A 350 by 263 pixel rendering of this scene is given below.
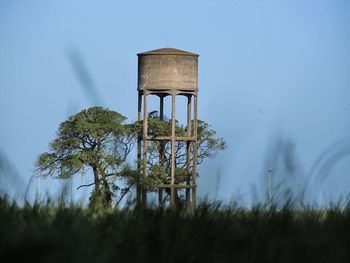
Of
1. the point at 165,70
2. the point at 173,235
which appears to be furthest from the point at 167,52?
the point at 173,235

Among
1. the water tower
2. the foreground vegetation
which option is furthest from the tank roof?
the foreground vegetation

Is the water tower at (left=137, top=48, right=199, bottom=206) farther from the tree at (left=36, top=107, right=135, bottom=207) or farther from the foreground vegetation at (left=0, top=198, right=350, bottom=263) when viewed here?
the foreground vegetation at (left=0, top=198, right=350, bottom=263)

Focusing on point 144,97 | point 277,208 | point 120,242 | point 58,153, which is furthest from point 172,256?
point 58,153

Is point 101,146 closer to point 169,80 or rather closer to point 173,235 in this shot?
point 169,80

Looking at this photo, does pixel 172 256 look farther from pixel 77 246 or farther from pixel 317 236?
pixel 317 236

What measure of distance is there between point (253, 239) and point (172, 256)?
2.76ft

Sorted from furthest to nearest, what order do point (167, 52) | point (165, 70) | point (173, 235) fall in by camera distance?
point (167, 52) → point (165, 70) → point (173, 235)

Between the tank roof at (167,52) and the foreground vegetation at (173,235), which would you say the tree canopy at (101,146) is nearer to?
the tank roof at (167,52)

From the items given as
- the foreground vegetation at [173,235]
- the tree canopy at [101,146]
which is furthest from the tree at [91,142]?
the foreground vegetation at [173,235]

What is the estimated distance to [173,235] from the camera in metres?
6.32

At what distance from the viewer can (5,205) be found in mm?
8203

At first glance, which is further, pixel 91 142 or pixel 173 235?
pixel 91 142

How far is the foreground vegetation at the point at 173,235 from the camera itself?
5.21 meters

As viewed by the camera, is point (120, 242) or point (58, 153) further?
point (58, 153)
